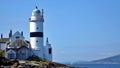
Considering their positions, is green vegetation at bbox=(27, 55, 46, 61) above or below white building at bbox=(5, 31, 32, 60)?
below

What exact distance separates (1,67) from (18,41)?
16.9 metres

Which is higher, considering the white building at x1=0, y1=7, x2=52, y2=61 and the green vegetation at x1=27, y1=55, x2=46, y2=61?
the white building at x1=0, y1=7, x2=52, y2=61

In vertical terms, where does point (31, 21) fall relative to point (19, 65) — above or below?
above

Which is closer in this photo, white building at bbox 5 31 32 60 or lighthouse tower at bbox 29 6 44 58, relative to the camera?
white building at bbox 5 31 32 60

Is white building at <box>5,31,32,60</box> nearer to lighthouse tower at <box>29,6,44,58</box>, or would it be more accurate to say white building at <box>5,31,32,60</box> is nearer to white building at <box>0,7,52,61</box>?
white building at <box>0,7,52,61</box>

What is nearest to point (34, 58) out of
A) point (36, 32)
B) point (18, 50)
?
point (18, 50)

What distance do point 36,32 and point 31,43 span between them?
8.21ft

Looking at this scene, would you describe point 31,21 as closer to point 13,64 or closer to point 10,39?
point 10,39

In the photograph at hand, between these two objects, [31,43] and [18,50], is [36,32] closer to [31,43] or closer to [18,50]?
[31,43]

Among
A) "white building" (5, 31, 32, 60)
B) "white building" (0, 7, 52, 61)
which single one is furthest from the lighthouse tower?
Result: "white building" (5, 31, 32, 60)

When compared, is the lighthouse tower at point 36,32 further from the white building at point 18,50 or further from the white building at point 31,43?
the white building at point 18,50

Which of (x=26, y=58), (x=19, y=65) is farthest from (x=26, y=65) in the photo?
(x=26, y=58)

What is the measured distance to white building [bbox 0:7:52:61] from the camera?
76562 mm

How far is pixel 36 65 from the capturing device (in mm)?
66000
